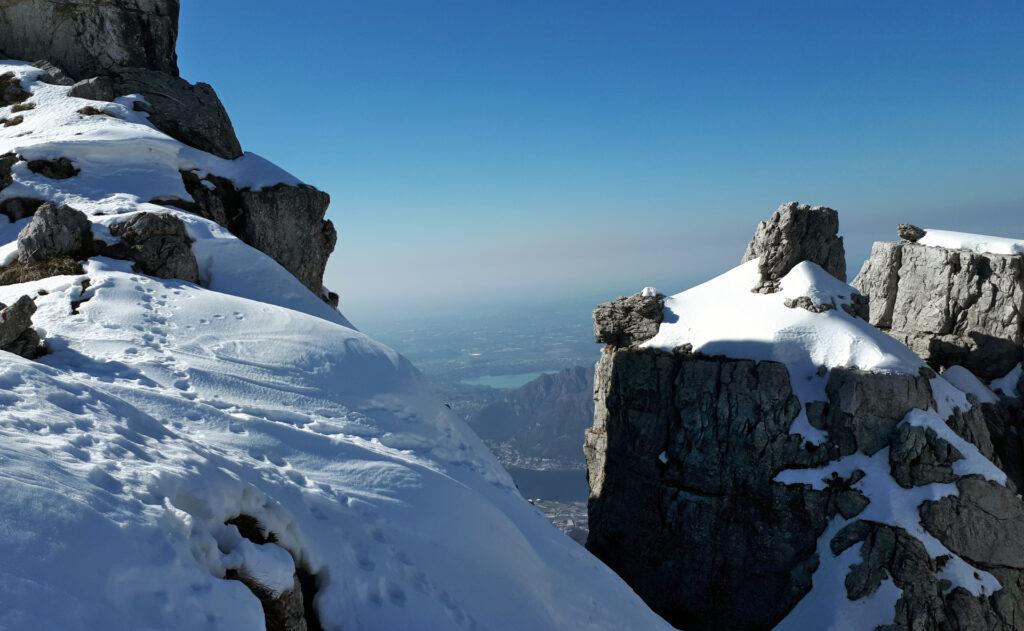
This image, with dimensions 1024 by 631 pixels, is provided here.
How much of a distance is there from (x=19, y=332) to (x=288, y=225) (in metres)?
19.8

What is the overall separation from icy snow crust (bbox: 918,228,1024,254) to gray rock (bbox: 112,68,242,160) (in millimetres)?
51344

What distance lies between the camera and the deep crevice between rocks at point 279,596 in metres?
8.28

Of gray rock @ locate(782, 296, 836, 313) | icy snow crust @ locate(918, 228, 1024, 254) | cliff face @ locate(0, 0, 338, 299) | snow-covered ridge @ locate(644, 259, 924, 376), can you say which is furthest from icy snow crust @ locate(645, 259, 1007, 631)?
cliff face @ locate(0, 0, 338, 299)

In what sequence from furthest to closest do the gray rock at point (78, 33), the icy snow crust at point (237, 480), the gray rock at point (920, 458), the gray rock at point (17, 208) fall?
the gray rock at point (78, 33)
the gray rock at point (920, 458)
the gray rock at point (17, 208)
the icy snow crust at point (237, 480)

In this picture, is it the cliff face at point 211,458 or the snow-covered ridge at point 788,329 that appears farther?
the snow-covered ridge at point 788,329

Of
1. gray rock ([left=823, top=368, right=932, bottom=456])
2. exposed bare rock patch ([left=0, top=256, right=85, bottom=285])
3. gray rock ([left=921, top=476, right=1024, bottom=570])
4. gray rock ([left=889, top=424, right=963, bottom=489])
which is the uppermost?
exposed bare rock patch ([left=0, top=256, right=85, bottom=285])

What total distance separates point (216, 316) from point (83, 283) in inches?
170

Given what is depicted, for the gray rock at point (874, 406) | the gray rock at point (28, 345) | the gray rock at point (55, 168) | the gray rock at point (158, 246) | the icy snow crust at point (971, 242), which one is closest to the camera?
the gray rock at point (28, 345)

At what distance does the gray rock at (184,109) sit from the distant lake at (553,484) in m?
115

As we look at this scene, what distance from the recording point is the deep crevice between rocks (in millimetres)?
8278

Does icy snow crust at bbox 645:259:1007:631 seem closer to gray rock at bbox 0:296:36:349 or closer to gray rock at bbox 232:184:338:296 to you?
gray rock at bbox 232:184:338:296

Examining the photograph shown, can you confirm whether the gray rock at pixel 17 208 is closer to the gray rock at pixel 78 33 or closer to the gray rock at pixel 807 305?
the gray rock at pixel 78 33

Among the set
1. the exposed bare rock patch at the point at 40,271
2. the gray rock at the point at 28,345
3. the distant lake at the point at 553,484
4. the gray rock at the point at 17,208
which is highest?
the gray rock at the point at 17,208

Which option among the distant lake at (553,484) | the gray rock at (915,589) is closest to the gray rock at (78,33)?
the gray rock at (915,589)
